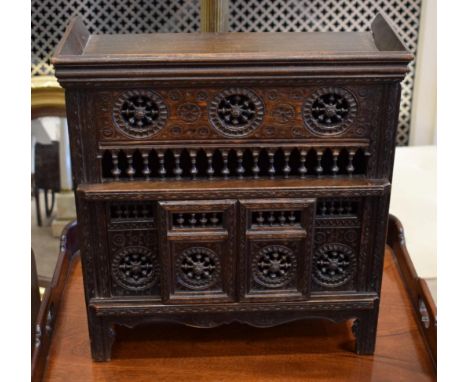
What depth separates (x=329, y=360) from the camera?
1.24 m

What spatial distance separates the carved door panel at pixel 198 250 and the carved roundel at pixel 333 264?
0.15 meters

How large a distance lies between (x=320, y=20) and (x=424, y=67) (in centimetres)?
44

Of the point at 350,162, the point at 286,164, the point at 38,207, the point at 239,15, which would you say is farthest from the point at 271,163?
the point at 38,207

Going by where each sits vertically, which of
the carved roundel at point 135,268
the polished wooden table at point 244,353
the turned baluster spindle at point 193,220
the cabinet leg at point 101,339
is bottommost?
the polished wooden table at point 244,353

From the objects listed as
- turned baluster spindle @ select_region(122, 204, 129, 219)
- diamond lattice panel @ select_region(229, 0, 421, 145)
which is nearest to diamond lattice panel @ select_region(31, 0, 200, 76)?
diamond lattice panel @ select_region(229, 0, 421, 145)

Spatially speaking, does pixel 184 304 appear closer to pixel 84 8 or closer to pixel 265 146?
pixel 265 146

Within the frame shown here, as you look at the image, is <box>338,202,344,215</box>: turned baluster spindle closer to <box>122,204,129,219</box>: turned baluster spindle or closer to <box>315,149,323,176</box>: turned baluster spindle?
<box>315,149,323,176</box>: turned baluster spindle

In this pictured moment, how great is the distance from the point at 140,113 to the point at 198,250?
248 millimetres

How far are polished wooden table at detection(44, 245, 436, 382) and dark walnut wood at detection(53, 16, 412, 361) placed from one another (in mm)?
42

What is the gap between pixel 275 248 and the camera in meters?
1.16

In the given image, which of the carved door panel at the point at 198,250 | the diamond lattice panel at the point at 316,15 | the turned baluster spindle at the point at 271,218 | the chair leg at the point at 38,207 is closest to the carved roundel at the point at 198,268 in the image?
the carved door panel at the point at 198,250

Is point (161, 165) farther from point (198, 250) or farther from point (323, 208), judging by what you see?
point (323, 208)

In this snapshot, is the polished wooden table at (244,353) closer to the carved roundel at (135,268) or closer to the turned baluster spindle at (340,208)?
the carved roundel at (135,268)

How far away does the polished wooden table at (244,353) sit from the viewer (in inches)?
47.2
